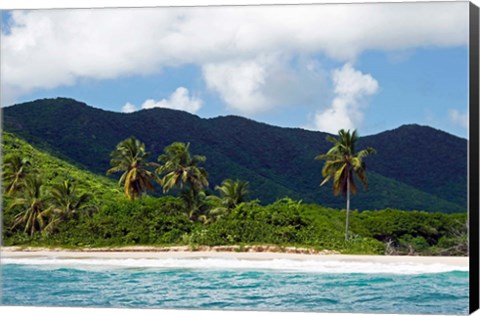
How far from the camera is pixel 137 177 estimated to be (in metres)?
20.2

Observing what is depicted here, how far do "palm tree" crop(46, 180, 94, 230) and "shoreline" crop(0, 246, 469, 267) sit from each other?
3.92ft

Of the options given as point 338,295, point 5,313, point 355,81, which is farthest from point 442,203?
point 5,313

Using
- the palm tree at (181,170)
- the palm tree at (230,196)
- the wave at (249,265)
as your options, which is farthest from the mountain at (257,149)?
the wave at (249,265)

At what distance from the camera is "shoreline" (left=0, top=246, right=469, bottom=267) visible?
14.7m

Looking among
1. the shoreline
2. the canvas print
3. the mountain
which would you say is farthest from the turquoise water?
the mountain

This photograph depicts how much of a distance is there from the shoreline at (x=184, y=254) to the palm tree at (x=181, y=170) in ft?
11.2

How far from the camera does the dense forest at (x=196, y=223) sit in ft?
55.3

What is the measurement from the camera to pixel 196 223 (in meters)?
18.0

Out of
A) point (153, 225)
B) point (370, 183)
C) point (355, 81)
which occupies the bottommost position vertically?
point (153, 225)

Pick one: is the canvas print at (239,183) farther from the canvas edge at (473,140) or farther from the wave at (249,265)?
the canvas edge at (473,140)

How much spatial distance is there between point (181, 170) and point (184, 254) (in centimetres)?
451

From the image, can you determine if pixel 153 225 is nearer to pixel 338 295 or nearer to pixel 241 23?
pixel 241 23

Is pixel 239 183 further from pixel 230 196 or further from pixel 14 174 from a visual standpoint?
pixel 14 174

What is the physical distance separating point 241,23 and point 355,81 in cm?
314
